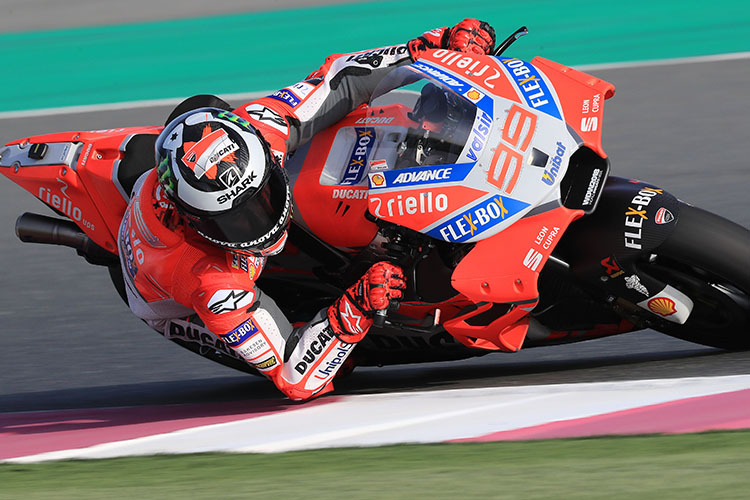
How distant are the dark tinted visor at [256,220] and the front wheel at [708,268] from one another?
1195 mm

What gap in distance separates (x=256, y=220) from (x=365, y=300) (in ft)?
1.52

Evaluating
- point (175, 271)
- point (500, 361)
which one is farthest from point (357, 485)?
point (500, 361)

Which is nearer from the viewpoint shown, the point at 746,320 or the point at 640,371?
the point at 746,320

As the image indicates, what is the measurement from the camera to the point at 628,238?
12.1 feet

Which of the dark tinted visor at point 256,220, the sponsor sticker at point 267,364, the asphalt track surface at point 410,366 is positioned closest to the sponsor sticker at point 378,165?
the dark tinted visor at point 256,220

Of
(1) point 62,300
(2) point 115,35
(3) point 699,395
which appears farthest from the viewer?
(2) point 115,35

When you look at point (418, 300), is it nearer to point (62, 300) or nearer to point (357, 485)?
point (357, 485)

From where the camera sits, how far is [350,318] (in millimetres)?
3973

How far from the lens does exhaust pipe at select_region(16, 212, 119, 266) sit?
15.1 ft

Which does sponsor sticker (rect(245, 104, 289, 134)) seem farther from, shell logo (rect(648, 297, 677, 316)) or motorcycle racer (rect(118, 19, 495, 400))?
shell logo (rect(648, 297, 677, 316))

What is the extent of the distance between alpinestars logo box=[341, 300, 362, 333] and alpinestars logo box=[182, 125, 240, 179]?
0.67m

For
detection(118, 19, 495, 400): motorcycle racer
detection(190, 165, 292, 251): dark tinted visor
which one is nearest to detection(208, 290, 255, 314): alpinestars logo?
detection(118, 19, 495, 400): motorcycle racer

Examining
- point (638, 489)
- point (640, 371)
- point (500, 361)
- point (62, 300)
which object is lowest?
point (62, 300)

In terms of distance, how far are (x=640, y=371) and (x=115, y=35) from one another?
8044mm
